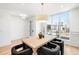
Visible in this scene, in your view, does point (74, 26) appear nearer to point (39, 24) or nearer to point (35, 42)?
point (39, 24)

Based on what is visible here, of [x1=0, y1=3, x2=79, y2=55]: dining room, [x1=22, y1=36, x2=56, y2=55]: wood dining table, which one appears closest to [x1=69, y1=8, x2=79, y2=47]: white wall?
[x1=0, y1=3, x2=79, y2=55]: dining room

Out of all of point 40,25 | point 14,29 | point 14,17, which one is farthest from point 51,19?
point 14,29

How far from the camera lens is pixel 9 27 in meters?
3.61

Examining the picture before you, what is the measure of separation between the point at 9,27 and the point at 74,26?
3081 millimetres

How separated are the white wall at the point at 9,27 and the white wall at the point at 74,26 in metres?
2.31

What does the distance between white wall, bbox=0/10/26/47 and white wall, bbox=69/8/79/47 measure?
2.31m

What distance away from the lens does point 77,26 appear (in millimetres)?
3879

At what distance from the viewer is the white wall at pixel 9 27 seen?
2.84 m

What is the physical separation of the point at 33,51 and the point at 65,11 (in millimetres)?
2731

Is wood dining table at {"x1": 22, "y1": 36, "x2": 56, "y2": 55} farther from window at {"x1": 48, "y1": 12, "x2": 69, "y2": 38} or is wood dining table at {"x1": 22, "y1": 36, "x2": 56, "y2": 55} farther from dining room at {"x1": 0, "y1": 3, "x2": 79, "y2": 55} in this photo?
window at {"x1": 48, "y1": 12, "x2": 69, "y2": 38}

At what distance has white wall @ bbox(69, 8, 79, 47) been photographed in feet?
12.2

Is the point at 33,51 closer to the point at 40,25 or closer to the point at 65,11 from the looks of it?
the point at 40,25

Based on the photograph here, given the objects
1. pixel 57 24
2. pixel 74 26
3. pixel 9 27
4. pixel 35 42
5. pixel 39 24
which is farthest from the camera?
pixel 74 26

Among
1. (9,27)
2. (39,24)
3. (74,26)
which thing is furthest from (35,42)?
(74,26)
